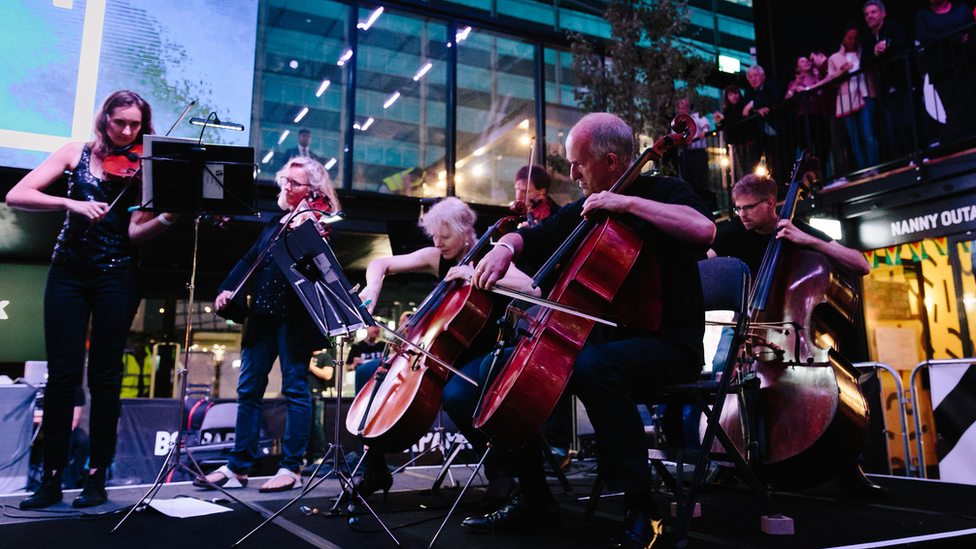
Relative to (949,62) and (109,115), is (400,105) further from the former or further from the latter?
(949,62)

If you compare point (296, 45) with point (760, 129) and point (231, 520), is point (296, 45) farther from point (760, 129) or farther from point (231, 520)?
point (231, 520)

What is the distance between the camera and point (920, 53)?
5.74 metres

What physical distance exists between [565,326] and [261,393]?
232 cm

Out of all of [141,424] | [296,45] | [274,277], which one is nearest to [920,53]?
[274,277]

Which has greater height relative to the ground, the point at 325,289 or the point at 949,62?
the point at 949,62

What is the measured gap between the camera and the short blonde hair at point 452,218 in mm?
3004

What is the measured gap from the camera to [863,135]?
6.18 metres

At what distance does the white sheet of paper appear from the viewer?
2391 mm

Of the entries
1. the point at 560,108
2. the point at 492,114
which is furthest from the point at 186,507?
the point at 560,108

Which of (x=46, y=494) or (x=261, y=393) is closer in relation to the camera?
(x=46, y=494)

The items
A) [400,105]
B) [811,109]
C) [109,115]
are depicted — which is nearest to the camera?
[109,115]

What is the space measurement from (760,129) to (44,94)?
24.5 feet

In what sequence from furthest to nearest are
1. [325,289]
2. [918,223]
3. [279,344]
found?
[918,223] → [279,344] → [325,289]

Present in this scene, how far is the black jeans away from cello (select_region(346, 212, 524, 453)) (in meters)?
1.14
